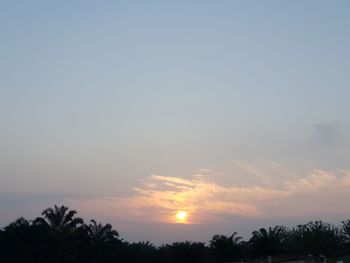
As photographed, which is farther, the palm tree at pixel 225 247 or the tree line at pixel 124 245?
the palm tree at pixel 225 247

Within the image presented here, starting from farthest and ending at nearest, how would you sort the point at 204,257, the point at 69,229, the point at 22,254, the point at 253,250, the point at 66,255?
1. the point at 253,250
2. the point at 204,257
3. the point at 69,229
4. the point at 66,255
5. the point at 22,254

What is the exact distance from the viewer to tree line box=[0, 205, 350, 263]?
5900 cm

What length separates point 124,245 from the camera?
7188 cm

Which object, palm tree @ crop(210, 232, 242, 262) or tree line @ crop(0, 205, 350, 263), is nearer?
tree line @ crop(0, 205, 350, 263)

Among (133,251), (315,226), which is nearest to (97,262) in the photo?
(133,251)

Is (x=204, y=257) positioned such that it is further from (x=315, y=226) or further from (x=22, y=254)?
(x=22, y=254)

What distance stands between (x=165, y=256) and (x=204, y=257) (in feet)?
14.9

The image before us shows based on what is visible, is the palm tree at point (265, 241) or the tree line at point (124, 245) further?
Answer: the palm tree at point (265, 241)

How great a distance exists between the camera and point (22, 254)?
54.8 meters

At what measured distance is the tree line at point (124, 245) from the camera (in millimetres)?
59000

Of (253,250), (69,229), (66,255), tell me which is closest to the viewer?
(66,255)

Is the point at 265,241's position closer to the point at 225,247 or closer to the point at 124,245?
the point at 225,247

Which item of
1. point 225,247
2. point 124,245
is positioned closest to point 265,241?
point 225,247

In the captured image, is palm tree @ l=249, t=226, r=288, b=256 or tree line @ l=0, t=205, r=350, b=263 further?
palm tree @ l=249, t=226, r=288, b=256
